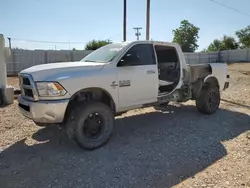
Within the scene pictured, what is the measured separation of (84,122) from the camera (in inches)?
187

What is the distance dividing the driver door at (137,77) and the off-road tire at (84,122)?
48 centimetres

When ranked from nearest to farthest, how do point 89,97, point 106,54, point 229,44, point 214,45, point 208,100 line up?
point 89,97
point 106,54
point 208,100
point 229,44
point 214,45

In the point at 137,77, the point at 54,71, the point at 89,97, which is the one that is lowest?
the point at 89,97

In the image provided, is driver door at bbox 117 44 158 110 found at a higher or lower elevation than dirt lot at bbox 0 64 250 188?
higher

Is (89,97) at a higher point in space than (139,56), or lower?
lower

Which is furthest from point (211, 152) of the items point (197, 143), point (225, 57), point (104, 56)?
point (225, 57)

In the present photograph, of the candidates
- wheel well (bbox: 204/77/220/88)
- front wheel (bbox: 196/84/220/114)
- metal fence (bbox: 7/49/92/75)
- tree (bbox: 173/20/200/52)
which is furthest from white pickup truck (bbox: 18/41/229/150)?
tree (bbox: 173/20/200/52)

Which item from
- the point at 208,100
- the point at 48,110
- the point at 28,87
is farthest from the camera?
the point at 208,100

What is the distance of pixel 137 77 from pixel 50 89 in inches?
73.4

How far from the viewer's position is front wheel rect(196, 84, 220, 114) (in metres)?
7.18

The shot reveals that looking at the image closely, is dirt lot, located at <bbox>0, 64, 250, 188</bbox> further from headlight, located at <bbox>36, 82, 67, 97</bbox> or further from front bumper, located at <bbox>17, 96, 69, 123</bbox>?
headlight, located at <bbox>36, 82, 67, 97</bbox>

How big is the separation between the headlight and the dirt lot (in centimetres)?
108

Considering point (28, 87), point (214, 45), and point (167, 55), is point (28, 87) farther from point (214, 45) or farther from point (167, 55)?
point (214, 45)

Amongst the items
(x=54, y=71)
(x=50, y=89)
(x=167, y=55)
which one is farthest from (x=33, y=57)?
(x=50, y=89)
